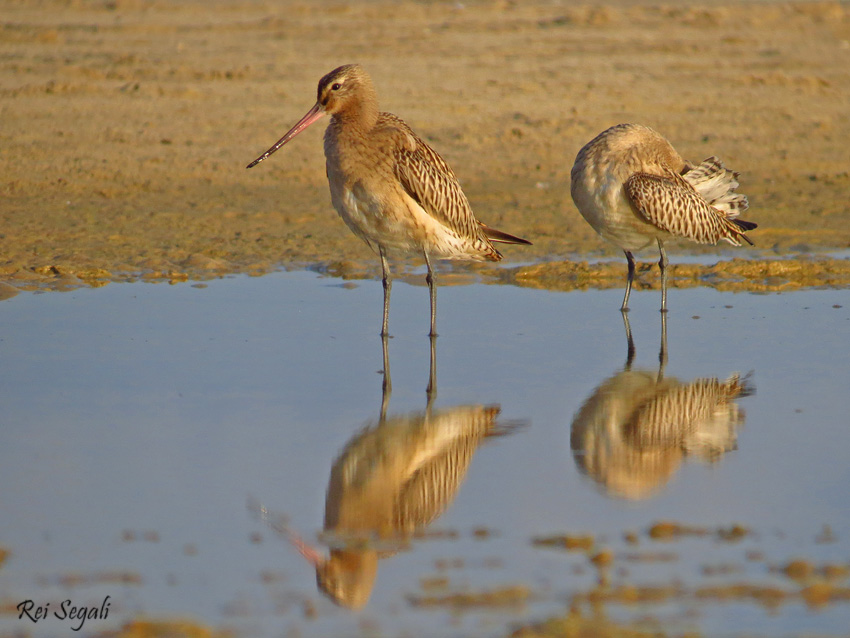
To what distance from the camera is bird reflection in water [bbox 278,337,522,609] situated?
165 inches

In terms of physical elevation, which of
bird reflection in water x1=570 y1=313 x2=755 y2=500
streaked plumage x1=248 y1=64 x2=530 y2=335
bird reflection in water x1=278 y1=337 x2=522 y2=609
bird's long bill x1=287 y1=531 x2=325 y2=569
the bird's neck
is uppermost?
the bird's neck

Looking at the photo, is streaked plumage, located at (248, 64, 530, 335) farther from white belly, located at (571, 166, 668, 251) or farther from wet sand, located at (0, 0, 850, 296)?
wet sand, located at (0, 0, 850, 296)

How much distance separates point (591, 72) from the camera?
16453 millimetres

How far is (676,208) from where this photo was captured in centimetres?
848

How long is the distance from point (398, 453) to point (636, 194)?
3.55m

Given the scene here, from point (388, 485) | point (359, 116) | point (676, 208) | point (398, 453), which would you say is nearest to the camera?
point (388, 485)

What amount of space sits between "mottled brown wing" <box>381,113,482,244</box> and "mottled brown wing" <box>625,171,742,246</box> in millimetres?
1213

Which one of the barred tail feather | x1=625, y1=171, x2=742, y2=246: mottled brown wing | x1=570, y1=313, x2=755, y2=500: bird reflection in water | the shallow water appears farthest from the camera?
the barred tail feather

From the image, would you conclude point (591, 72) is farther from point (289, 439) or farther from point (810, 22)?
point (289, 439)

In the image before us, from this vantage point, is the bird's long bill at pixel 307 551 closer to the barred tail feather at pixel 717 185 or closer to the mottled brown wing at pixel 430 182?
the mottled brown wing at pixel 430 182

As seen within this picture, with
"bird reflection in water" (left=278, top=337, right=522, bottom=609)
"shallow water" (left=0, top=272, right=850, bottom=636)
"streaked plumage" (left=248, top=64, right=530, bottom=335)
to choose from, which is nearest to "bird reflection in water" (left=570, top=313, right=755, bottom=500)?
"shallow water" (left=0, top=272, right=850, bottom=636)

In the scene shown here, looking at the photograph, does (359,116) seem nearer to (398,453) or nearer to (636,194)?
(636,194)

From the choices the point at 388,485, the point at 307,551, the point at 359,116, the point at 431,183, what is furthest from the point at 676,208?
the point at 307,551

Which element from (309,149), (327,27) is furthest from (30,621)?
(327,27)
